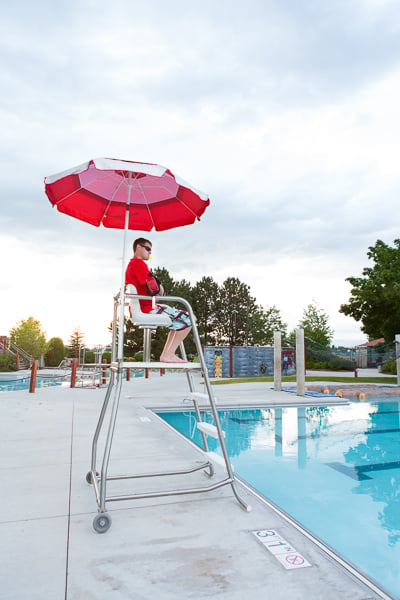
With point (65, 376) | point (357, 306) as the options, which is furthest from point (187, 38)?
point (65, 376)

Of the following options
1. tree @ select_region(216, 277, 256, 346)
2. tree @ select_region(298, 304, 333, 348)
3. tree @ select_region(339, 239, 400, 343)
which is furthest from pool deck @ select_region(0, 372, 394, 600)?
tree @ select_region(216, 277, 256, 346)

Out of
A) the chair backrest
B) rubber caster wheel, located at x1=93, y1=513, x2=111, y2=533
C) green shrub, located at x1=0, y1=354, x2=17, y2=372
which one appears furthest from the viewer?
green shrub, located at x1=0, y1=354, x2=17, y2=372

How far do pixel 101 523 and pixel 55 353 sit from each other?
41.4m

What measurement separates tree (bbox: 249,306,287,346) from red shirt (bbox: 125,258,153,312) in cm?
4671

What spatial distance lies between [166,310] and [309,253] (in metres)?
26.2

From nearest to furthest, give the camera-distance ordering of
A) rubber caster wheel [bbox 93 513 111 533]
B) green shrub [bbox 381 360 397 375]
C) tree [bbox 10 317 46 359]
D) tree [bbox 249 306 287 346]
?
rubber caster wheel [bbox 93 513 111 533] < green shrub [bbox 381 360 397 375] < tree [bbox 10 317 46 359] < tree [bbox 249 306 287 346]

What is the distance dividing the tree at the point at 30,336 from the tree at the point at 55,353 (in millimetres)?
3572

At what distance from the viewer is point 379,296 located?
2092cm

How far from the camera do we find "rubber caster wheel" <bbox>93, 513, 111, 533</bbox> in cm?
249

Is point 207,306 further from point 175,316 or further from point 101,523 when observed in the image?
point 101,523

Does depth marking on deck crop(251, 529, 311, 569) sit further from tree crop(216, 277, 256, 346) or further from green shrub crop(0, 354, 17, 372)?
tree crop(216, 277, 256, 346)

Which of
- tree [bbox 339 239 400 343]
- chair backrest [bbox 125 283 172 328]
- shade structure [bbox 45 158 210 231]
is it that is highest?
tree [bbox 339 239 400 343]

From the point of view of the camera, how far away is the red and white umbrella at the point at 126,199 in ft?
12.0

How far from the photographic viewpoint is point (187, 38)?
418 inches
